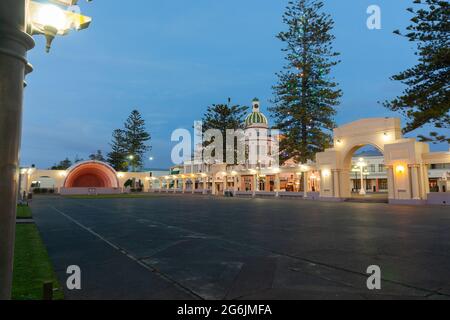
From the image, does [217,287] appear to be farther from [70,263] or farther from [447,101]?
[447,101]

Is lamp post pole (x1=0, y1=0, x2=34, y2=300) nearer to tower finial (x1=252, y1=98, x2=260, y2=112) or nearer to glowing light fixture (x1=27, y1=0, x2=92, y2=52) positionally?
glowing light fixture (x1=27, y1=0, x2=92, y2=52)

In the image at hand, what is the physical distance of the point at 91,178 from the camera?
6750 centimetres

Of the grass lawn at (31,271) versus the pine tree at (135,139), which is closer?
the grass lawn at (31,271)

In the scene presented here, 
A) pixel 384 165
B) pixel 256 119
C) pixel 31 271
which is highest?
pixel 256 119

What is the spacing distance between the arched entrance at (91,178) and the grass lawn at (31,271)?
52404 mm

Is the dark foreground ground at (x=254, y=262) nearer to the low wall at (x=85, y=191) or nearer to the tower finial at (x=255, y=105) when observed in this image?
the low wall at (x=85, y=191)

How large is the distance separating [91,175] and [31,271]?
6788 cm

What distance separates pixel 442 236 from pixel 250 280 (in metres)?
6.55

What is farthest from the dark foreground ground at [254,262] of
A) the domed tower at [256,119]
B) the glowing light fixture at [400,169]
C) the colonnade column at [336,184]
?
the domed tower at [256,119]

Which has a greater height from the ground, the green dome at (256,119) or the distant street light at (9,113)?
the green dome at (256,119)

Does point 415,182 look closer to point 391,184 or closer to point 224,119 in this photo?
point 391,184

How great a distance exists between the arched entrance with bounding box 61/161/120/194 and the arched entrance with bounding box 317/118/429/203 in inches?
1708

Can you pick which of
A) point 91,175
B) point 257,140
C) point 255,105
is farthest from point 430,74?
point 91,175

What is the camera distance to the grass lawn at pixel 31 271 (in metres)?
3.86
